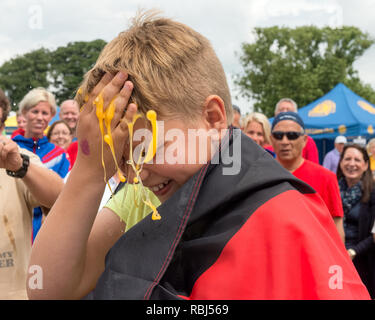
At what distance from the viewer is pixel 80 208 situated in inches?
41.3

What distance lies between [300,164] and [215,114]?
10.1 ft

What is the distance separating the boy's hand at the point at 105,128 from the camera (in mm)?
966

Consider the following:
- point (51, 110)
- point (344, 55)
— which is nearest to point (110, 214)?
point (51, 110)

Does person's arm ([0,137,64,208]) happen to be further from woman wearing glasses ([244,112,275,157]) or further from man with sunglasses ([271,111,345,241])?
woman wearing glasses ([244,112,275,157])

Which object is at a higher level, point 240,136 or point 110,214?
point 240,136

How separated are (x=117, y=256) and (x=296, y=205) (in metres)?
0.42

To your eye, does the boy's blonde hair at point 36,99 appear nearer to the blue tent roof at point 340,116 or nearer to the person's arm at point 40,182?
the person's arm at point 40,182

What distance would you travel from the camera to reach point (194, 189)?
98 cm

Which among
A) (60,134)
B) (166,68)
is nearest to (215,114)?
(166,68)

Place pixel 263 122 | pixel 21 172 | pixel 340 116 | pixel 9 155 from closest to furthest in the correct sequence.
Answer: pixel 9 155 → pixel 21 172 → pixel 263 122 → pixel 340 116

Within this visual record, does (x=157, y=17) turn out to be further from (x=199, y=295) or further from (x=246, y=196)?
(x=199, y=295)

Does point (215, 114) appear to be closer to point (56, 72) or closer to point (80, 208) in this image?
point (80, 208)

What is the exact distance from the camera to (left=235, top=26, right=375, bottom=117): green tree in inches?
1155

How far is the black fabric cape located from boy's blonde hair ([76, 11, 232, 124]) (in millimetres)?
141
